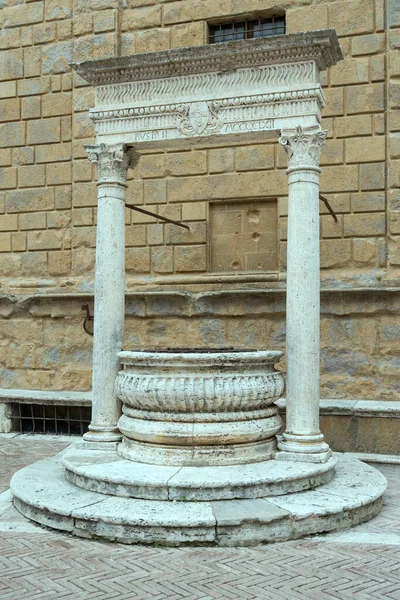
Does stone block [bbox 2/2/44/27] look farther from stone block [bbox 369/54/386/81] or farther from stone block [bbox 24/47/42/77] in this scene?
stone block [bbox 369/54/386/81]

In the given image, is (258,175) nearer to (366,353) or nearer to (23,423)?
(366,353)

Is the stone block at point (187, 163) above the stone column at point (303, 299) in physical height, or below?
above

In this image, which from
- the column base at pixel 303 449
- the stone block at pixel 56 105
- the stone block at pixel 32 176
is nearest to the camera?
the column base at pixel 303 449

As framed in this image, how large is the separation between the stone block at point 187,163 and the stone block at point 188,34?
154 centimetres

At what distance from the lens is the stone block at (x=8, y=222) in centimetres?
1057

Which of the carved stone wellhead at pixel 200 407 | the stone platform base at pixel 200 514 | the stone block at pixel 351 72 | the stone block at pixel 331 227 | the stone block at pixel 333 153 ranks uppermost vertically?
the stone block at pixel 351 72

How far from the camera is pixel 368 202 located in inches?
345

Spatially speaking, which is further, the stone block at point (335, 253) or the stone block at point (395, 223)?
the stone block at point (335, 253)

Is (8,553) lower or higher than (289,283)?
lower

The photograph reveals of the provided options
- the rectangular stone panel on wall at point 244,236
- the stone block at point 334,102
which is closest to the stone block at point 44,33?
the rectangular stone panel on wall at point 244,236

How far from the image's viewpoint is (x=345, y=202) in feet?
29.0

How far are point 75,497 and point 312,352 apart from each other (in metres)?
2.32

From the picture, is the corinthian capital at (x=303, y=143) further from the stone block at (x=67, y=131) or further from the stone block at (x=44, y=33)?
the stone block at (x=44, y=33)

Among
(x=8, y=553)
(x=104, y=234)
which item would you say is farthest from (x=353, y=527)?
(x=104, y=234)
